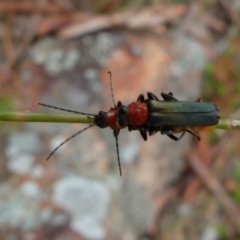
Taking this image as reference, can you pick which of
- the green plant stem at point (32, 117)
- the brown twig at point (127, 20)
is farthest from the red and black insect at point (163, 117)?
the brown twig at point (127, 20)

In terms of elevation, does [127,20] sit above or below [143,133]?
above

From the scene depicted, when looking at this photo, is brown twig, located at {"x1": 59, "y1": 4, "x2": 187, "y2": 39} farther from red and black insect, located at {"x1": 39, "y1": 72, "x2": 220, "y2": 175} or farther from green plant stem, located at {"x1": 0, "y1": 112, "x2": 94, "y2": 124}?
green plant stem, located at {"x1": 0, "y1": 112, "x2": 94, "y2": 124}

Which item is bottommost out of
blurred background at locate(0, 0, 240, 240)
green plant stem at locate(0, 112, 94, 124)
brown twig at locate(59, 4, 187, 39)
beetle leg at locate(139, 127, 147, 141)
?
green plant stem at locate(0, 112, 94, 124)

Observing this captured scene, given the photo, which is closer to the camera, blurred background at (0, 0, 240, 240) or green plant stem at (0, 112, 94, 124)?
green plant stem at (0, 112, 94, 124)

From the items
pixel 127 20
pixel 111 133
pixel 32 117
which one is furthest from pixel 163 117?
pixel 127 20

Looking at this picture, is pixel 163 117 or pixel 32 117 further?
pixel 163 117

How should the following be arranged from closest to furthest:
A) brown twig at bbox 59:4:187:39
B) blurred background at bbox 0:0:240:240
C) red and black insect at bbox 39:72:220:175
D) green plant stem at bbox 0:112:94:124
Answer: green plant stem at bbox 0:112:94:124 → red and black insect at bbox 39:72:220:175 → blurred background at bbox 0:0:240:240 → brown twig at bbox 59:4:187:39

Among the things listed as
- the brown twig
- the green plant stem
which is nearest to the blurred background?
the brown twig

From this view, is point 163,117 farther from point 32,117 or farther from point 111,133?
point 111,133
